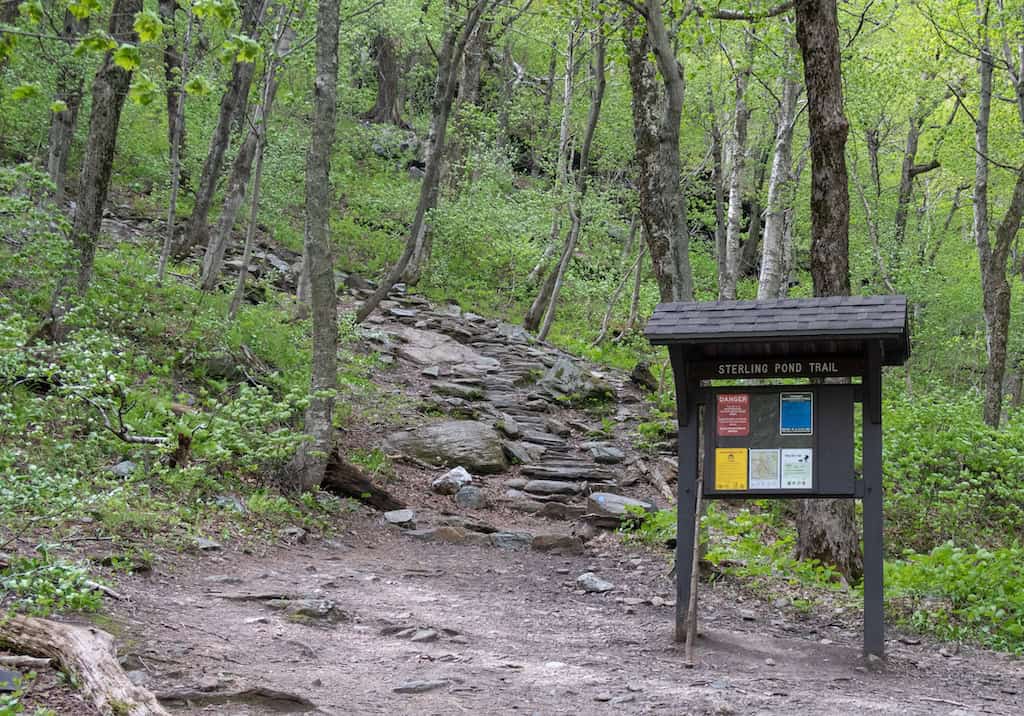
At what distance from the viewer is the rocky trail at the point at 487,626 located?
5039 mm

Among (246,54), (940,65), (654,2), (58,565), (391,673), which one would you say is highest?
(940,65)

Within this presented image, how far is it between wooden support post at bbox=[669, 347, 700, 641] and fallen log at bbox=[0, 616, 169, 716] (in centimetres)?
391

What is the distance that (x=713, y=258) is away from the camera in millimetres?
33781

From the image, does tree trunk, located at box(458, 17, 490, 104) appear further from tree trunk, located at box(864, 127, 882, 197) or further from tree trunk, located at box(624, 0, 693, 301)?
tree trunk, located at box(624, 0, 693, 301)

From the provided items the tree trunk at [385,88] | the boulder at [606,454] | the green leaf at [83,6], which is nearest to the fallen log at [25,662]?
the green leaf at [83,6]

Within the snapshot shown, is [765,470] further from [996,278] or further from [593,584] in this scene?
[996,278]

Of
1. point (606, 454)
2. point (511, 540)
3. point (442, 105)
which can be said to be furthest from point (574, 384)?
point (511, 540)

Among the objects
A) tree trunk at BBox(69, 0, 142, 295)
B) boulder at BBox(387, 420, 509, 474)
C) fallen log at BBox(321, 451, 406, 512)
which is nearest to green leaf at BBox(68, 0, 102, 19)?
fallen log at BBox(321, 451, 406, 512)

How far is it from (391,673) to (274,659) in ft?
2.27

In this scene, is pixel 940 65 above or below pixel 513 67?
below

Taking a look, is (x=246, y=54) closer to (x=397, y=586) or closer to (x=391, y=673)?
(x=391, y=673)

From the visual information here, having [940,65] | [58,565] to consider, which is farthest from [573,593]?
[940,65]

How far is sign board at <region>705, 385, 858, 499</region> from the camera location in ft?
21.4

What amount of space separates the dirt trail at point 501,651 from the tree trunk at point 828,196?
1302 millimetres
